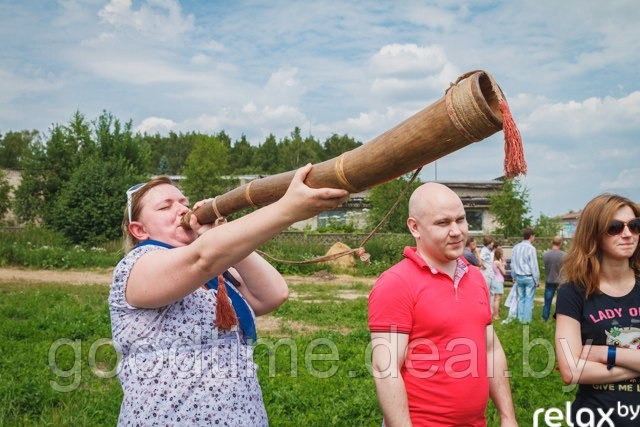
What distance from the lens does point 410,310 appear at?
2701 mm

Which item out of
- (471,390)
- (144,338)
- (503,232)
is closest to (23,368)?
(144,338)

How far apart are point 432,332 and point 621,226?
130cm

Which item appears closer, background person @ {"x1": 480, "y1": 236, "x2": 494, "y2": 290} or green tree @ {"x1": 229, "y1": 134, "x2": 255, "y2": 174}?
background person @ {"x1": 480, "y1": 236, "x2": 494, "y2": 290}

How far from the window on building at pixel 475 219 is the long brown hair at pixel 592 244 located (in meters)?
35.4

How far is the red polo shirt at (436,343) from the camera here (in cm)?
265

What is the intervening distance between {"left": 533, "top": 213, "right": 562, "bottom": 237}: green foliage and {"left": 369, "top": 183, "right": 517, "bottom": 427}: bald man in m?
30.3

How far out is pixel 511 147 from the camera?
181cm

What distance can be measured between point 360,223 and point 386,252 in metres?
9.76

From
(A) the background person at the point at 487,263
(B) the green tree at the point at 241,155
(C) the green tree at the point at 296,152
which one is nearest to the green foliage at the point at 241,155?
(B) the green tree at the point at 241,155

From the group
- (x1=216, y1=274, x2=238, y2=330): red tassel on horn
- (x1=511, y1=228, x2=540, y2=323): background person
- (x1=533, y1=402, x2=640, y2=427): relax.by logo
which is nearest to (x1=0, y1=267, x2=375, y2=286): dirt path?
(x1=511, y1=228, x2=540, y2=323): background person

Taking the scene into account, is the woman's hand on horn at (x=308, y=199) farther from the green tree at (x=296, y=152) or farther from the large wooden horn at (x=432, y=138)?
the green tree at (x=296, y=152)

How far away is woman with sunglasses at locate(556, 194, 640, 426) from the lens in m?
2.87

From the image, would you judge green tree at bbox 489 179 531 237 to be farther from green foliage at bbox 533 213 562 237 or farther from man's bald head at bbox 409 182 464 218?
man's bald head at bbox 409 182 464 218

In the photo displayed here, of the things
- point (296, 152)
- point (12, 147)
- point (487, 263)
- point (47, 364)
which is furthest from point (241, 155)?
point (47, 364)
